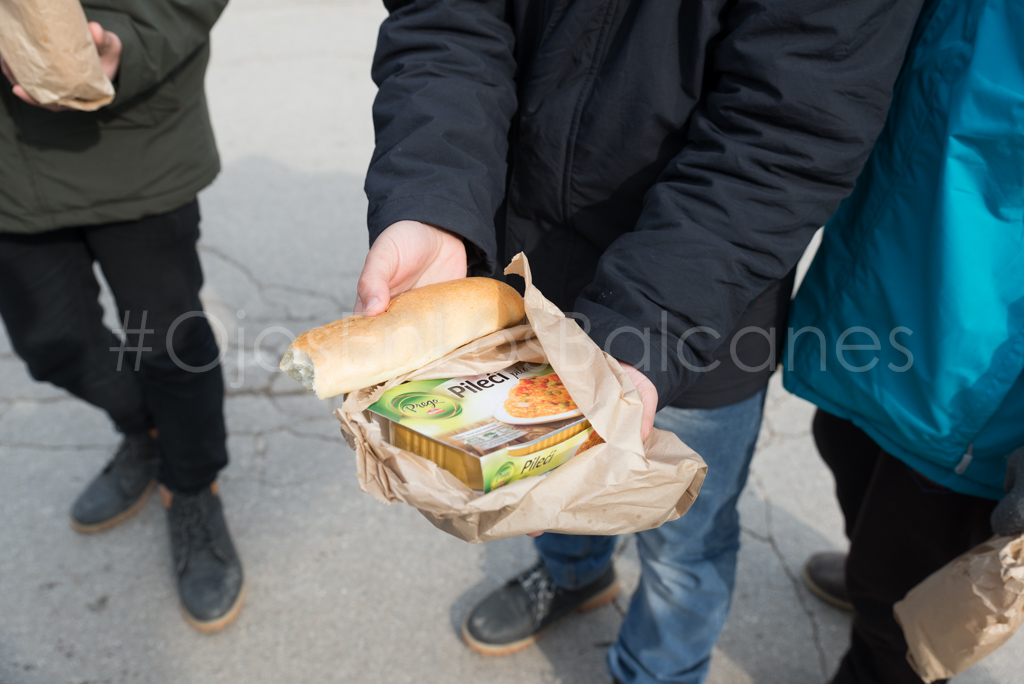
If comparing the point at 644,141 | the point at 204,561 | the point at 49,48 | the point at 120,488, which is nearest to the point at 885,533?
the point at 644,141

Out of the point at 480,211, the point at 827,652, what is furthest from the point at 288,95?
the point at 827,652

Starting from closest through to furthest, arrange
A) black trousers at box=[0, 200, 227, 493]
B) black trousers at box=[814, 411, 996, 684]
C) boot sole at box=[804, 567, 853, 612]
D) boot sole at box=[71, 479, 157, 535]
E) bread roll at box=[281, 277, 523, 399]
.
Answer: bread roll at box=[281, 277, 523, 399] < black trousers at box=[814, 411, 996, 684] < black trousers at box=[0, 200, 227, 493] < boot sole at box=[804, 567, 853, 612] < boot sole at box=[71, 479, 157, 535]

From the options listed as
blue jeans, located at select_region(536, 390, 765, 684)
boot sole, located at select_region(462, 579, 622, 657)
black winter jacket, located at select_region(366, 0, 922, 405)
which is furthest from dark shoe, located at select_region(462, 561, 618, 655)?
black winter jacket, located at select_region(366, 0, 922, 405)

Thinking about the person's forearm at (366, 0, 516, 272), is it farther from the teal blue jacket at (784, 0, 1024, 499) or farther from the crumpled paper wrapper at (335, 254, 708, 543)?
the teal blue jacket at (784, 0, 1024, 499)

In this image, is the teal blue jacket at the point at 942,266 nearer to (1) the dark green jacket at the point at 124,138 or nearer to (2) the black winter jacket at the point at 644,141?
(2) the black winter jacket at the point at 644,141

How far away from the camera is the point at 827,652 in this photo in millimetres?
2072

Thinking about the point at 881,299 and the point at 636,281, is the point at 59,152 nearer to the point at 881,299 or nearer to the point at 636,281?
the point at 636,281

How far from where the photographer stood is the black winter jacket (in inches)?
41.1

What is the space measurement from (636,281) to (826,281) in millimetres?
523

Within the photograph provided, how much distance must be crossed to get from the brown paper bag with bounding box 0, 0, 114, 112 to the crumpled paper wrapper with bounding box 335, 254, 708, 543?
100 centimetres

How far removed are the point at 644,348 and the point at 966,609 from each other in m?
0.67

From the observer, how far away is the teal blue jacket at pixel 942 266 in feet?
3.50

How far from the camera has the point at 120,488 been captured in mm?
2363

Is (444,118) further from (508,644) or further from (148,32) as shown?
(508,644)
